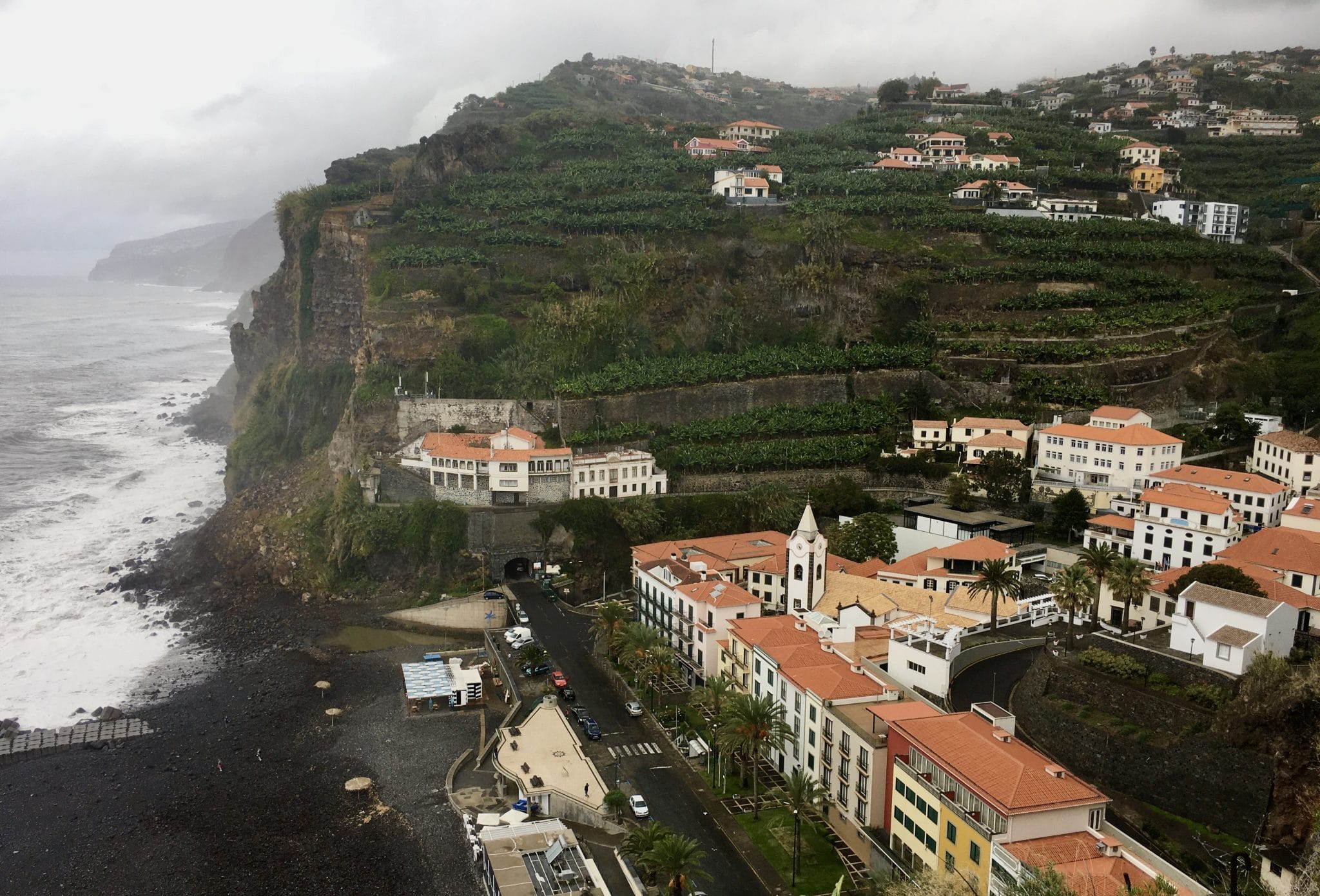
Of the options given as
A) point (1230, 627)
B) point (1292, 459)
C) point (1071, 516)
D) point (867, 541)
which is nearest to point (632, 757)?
point (867, 541)

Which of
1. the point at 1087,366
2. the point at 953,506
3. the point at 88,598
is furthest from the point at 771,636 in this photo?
the point at 88,598

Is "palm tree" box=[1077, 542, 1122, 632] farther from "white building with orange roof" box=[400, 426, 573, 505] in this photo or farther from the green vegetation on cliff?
the green vegetation on cliff

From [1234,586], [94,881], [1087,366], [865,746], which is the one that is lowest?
[94,881]

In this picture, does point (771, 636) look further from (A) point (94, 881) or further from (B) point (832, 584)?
(A) point (94, 881)

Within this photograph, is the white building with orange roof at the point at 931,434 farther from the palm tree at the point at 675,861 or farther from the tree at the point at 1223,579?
the palm tree at the point at 675,861

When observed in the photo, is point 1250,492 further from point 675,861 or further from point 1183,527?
point 675,861
